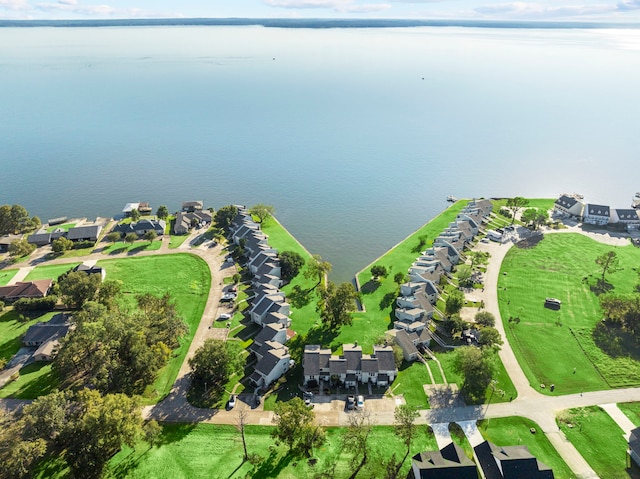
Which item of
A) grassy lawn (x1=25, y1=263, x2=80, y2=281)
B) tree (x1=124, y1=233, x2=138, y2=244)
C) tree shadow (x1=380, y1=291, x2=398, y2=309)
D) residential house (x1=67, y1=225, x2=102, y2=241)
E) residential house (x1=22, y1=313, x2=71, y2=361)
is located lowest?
tree shadow (x1=380, y1=291, x2=398, y2=309)

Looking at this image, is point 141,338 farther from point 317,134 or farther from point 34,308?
point 317,134

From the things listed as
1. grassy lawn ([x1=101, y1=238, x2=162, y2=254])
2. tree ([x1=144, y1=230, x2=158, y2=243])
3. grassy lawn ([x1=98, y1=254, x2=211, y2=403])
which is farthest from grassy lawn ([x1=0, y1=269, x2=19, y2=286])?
tree ([x1=144, y1=230, x2=158, y2=243])

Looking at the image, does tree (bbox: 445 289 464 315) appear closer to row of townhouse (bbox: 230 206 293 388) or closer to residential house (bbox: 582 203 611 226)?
row of townhouse (bbox: 230 206 293 388)

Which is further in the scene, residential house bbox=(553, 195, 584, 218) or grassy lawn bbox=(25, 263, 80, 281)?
residential house bbox=(553, 195, 584, 218)

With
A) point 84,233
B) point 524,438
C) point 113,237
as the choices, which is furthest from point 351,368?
point 84,233

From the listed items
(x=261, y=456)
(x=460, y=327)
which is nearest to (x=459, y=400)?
(x=460, y=327)
